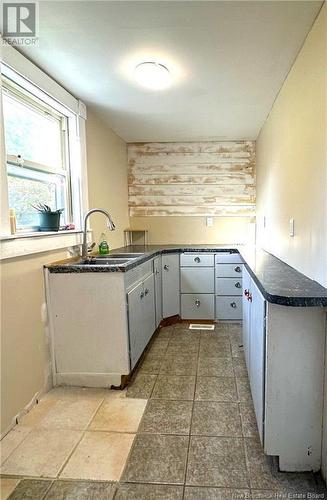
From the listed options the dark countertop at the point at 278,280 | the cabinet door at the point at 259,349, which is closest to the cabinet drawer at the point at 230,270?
the dark countertop at the point at 278,280

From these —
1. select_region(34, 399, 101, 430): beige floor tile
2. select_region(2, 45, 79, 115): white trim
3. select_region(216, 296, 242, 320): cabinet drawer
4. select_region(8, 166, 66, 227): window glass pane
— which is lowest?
select_region(34, 399, 101, 430): beige floor tile

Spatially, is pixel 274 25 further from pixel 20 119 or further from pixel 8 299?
pixel 8 299

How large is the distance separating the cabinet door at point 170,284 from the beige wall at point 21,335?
1585 millimetres

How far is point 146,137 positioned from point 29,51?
2.17 m

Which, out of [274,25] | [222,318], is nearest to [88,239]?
[222,318]

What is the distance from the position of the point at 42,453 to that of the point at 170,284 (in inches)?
87.6

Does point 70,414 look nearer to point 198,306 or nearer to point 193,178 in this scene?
point 198,306

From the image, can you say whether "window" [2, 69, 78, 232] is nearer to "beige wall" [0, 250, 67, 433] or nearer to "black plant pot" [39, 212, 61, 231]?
"black plant pot" [39, 212, 61, 231]

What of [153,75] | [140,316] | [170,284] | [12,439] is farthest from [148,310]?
[153,75]

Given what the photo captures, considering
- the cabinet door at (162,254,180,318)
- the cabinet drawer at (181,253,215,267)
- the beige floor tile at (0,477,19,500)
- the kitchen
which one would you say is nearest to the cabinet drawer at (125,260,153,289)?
the kitchen

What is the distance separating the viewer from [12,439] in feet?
5.79

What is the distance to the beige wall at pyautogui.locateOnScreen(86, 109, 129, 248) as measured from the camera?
3070 millimetres

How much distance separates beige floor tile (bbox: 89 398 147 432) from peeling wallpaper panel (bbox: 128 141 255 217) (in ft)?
8.97

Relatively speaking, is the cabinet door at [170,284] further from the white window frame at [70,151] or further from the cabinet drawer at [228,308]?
the white window frame at [70,151]
